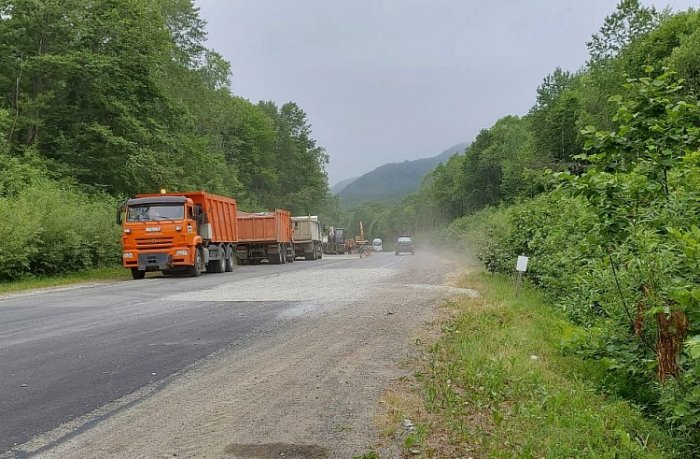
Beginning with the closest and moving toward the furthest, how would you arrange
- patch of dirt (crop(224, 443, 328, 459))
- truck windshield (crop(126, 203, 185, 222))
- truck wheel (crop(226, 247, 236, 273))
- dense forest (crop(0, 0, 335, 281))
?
patch of dirt (crop(224, 443, 328, 459)) < truck windshield (crop(126, 203, 185, 222)) < dense forest (crop(0, 0, 335, 281)) < truck wheel (crop(226, 247, 236, 273))

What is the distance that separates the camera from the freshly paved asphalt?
211 inches

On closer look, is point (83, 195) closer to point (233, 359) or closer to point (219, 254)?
point (219, 254)

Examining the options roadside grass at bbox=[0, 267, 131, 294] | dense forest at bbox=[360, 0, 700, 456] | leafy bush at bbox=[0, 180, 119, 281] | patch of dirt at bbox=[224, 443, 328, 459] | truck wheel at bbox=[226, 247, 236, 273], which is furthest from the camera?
truck wheel at bbox=[226, 247, 236, 273]

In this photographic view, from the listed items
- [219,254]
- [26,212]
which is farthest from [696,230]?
[219,254]

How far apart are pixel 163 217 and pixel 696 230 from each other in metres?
18.6

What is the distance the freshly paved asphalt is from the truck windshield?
690cm

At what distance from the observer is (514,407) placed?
523 cm

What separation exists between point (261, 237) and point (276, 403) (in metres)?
28.1

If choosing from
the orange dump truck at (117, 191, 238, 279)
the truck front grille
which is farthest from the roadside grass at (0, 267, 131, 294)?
the truck front grille

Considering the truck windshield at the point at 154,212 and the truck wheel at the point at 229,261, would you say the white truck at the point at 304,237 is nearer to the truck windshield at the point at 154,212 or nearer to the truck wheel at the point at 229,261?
the truck wheel at the point at 229,261

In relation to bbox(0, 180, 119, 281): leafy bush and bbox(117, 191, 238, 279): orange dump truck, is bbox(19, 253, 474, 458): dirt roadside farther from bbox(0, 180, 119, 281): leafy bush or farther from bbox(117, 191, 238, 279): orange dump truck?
bbox(0, 180, 119, 281): leafy bush

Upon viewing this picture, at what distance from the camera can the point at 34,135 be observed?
31.3m

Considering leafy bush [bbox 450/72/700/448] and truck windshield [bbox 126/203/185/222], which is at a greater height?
truck windshield [bbox 126/203/185/222]

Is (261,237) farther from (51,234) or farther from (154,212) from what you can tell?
(51,234)
